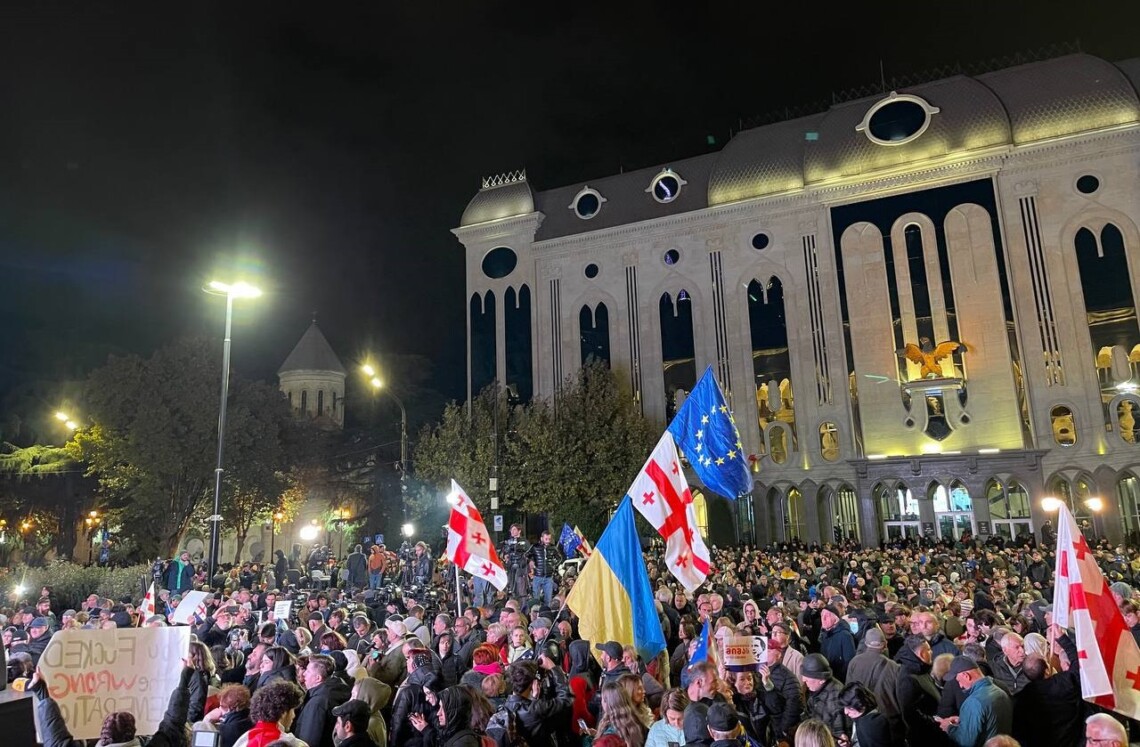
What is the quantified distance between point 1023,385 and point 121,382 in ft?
129

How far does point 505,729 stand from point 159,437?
32.6 metres

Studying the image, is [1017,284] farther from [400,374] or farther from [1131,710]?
[400,374]

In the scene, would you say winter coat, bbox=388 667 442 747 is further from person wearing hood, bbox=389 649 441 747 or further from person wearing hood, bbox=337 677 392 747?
person wearing hood, bbox=337 677 392 747

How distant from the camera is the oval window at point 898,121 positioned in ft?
119

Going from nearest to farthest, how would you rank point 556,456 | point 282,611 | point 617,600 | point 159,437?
1. point 617,600
2. point 282,611
3. point 159,437
4. point 556,456

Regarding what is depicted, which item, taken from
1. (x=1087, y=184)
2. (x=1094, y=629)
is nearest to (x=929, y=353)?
(x=1087, y=184)

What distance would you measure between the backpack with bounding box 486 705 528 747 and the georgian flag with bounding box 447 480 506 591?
6262 millimetres

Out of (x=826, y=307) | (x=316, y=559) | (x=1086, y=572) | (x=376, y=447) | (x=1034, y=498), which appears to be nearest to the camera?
(x=1086, y=572)

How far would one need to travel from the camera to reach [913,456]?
34.3 meters

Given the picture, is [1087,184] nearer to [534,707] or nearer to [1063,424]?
[1063,424]

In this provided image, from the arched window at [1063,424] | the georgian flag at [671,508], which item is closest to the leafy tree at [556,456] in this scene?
the arched window at [1063,424]

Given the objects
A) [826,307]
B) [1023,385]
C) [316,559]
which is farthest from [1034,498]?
[316,559]

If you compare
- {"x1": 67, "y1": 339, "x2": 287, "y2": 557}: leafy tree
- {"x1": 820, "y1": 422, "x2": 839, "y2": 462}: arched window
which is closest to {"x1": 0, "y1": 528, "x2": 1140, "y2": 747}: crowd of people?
{"x1": 67, "y1": 339, "x2": 287, "y2": 557}: leafy tree

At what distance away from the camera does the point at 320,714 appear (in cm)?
653
